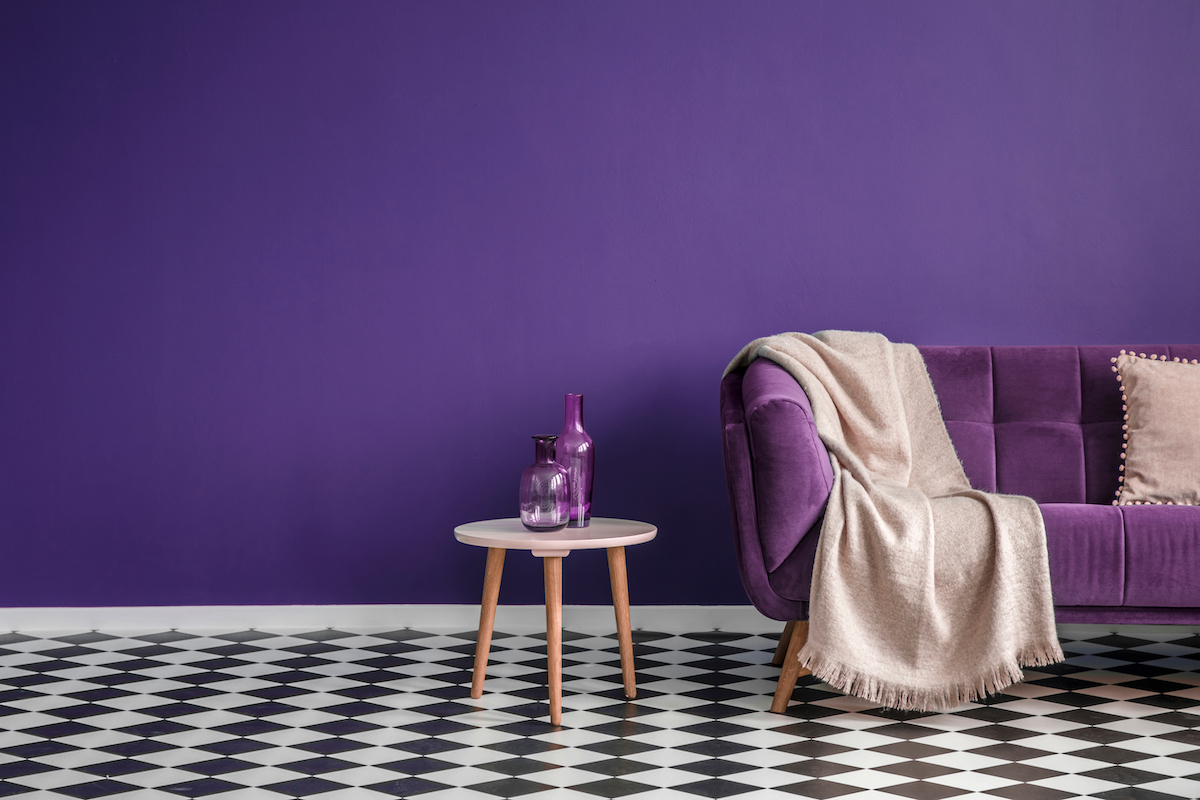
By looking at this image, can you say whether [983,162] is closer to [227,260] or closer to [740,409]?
[740,409]

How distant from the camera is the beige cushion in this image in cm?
325

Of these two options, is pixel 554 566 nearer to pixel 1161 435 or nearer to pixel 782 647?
pixel 782 647

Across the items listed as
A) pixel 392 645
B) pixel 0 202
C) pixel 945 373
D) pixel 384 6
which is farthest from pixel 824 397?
pixel 0 202

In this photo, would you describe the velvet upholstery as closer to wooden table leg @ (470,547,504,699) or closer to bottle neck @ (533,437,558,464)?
Answer: bottle neck @ (533,437,558,464)

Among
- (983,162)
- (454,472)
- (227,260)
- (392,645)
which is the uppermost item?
(983,162)

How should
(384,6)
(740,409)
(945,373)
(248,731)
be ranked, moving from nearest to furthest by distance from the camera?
(248,731)
(740,409)
(945,373)
(384,6)

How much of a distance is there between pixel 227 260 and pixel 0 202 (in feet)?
2.59

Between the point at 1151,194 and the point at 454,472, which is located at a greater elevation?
the point at 1151,194

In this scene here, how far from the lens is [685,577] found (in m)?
3.85

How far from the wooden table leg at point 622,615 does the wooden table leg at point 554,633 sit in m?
0.20

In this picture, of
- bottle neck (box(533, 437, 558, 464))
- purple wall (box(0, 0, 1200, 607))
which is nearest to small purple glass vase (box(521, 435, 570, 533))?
bottle neck (box(533, 437, 558, 464))

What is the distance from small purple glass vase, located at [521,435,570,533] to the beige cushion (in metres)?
1.65

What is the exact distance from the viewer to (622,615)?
3070 mm

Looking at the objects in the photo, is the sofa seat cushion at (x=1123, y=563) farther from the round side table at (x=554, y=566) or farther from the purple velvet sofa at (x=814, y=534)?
the round side table at (x=554, y=566)
